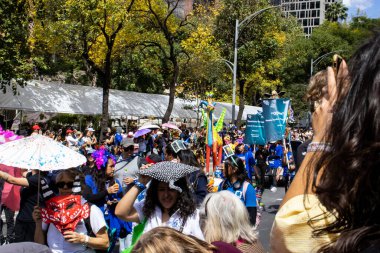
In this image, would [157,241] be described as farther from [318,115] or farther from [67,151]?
[67,151]

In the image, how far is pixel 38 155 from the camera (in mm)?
5316

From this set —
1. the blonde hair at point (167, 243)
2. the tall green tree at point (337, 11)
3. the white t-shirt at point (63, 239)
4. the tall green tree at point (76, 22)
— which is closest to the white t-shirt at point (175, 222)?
the white t-shirt at point (63, 239)

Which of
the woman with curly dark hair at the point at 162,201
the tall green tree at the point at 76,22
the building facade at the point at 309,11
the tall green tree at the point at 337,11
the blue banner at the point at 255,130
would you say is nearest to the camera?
the woman with curly dark hair at the point at 162,201

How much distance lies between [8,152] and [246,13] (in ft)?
99.3

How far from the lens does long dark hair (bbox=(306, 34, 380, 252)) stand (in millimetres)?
1196

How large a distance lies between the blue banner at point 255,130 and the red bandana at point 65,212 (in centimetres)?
1186

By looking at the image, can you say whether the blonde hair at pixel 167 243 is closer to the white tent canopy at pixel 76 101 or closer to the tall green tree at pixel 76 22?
the tall green tree at pixel 76 22

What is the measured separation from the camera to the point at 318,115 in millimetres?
1744

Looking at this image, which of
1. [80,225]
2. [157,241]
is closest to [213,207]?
[80,225]

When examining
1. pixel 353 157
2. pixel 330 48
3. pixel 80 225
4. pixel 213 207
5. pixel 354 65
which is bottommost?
pixel 80 225

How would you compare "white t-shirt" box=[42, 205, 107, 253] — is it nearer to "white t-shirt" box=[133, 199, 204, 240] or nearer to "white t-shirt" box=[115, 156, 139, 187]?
"white t-shirt" box=[133, 199, 204, 240]

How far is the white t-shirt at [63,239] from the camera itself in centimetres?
442

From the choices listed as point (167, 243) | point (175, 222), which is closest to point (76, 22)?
point (175, 222)

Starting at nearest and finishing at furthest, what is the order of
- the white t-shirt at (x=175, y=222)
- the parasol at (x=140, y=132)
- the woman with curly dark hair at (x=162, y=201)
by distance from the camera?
the white t-shirt at (x=175, y=222)
the woman with curly dark hair at (x=162, y=201)
the parasol at (x=140, y=132)
